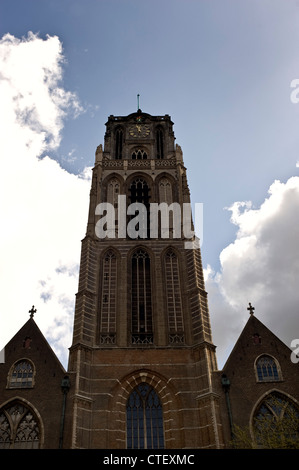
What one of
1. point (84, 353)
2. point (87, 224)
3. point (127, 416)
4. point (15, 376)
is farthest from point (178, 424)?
point (87, 224)

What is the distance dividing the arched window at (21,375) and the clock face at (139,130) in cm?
2735

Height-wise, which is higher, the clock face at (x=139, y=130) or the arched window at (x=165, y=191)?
the clock face at (x=139, y=130)

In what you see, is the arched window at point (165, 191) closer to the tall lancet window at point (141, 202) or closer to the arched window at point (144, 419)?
the tall lancet window at point (141, 202)

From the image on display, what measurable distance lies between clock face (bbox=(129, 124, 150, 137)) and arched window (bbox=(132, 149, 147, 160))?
2.54 metres

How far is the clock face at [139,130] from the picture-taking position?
45500 millimetres

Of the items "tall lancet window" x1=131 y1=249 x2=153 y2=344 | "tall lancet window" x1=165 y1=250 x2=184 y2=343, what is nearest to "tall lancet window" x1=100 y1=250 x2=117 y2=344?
"tall lancet window" x1=131 y1=249 x2=153 y2=344

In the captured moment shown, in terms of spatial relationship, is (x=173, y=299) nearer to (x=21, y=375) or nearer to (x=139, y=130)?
(x=21, y=375)

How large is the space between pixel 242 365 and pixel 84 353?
10.4m

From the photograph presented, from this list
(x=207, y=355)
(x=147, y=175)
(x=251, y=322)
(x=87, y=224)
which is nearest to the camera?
(x=207, y=355)

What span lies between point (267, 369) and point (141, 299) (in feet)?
33.5

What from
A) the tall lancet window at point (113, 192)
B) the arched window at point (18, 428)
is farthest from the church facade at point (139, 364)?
the tall lancet window at point (113, 192)

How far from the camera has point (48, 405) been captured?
2516 cm

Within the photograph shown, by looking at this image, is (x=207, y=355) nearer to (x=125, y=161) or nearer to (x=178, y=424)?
(x=178, y=424)

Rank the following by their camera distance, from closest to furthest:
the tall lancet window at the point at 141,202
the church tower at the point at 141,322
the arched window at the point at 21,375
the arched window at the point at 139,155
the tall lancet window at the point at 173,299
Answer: the church tower at the point at 141,322, the arched window at the point at 21,375, the tall lancet window at the point at 173,299, the tall lancet window at the point at 141,202, the arched window at the point at 139,155
